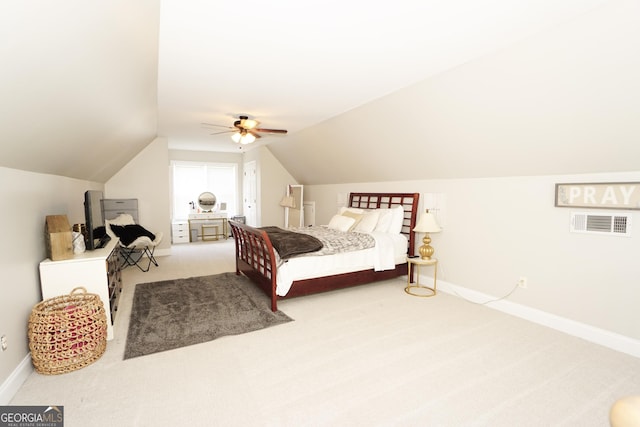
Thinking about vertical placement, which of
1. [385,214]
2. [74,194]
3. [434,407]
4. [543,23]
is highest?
[543,23]

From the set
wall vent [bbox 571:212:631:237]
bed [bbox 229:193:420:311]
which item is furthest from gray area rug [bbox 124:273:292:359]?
wall vent [bbox 571:212:631:237]

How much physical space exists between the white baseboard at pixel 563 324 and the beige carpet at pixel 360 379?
10 cm

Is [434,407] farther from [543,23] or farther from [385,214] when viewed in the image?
[385,214]

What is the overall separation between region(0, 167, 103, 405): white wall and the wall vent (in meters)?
4.57

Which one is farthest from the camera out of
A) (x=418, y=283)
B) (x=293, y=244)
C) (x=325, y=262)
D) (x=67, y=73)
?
(x=418, y=283)

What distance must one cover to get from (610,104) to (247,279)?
4413 mm

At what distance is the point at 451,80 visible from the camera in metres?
3.02

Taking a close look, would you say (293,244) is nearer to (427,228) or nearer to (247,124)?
(427,228)

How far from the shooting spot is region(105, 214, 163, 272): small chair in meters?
5.11

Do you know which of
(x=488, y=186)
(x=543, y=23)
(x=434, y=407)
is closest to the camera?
(x=434, y=407)

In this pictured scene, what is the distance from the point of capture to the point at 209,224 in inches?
340

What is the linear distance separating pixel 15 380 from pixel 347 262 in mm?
3142

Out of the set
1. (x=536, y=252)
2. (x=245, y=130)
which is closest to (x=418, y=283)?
(x=536, y=252)

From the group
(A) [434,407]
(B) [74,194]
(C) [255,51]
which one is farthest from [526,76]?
(B) [74,194]
